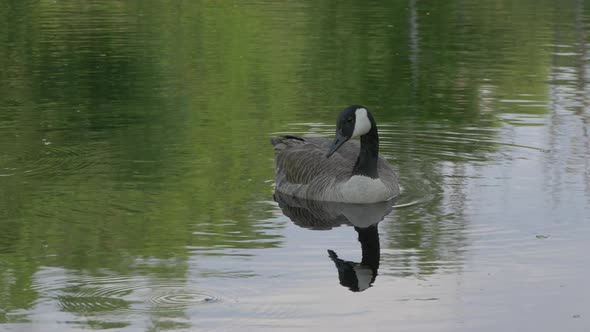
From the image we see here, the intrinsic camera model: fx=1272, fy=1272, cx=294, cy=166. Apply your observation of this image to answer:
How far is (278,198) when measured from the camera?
14.3 meters

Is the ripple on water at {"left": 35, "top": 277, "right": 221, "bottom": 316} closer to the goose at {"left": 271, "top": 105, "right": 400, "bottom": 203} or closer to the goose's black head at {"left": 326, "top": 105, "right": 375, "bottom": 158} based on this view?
the goose at {"left": 271, "top": 105, "right": 400, "bottom": 203}

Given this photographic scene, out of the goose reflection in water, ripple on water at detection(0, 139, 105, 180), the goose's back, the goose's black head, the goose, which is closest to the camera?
the goose reflection in water

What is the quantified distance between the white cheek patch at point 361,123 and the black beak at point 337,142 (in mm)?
151

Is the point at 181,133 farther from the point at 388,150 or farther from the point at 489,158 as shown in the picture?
the point at 489,158

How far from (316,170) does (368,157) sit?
66 cm

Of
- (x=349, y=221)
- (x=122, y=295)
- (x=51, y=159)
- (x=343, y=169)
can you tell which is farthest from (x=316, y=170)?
(x=122, y=295)

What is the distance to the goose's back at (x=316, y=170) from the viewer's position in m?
14.2

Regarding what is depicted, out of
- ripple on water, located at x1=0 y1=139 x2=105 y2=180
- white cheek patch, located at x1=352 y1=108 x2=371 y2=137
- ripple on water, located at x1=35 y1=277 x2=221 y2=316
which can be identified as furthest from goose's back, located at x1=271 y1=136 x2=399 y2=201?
ripple on water, located at x1=35 y1=277 x2=221 y2=316

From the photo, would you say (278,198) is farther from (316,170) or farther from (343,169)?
(343,169)

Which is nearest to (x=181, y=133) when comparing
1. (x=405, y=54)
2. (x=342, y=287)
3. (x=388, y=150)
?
(x=388, y=150)

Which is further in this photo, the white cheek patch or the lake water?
the white cheek patch

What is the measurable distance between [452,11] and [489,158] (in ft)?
80.4

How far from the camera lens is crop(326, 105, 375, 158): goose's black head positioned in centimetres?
1411

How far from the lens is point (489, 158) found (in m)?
16.2
